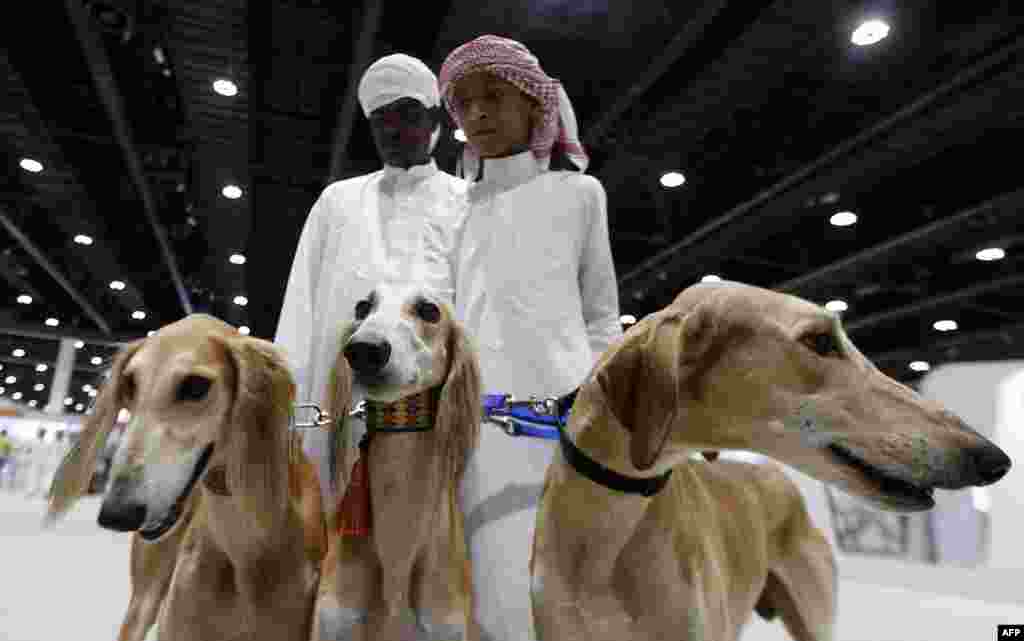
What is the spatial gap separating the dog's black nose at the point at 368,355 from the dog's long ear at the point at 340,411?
174 millimetres

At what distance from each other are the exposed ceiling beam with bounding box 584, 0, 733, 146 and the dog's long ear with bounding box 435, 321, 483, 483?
10.9ft

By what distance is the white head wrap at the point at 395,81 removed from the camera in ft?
5.30

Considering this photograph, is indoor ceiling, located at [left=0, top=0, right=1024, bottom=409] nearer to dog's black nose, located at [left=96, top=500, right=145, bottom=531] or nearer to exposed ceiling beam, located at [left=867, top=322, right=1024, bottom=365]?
exposed ceiling beam, located at [left=867, top=322, right=1024, bottom=365]

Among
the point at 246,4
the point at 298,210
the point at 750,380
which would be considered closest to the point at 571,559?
the point at 750,380

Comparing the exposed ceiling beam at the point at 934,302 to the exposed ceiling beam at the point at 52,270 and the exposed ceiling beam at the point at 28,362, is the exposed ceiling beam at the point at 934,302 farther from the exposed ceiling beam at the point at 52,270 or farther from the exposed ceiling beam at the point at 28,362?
the exposed ceiling beam at the point at 28,362

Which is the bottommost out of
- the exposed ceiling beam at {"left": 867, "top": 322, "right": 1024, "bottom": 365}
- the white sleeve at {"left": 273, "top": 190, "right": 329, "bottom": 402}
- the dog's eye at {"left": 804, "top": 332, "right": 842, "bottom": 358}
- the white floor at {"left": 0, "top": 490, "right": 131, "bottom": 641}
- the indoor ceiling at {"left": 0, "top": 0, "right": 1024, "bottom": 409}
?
the white floor at {"left": 0, "top": 490, "right": 131, "bottom": 641}

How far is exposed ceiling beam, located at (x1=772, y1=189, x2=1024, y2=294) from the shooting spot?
5711 millimetres

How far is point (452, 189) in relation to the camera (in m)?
1.75

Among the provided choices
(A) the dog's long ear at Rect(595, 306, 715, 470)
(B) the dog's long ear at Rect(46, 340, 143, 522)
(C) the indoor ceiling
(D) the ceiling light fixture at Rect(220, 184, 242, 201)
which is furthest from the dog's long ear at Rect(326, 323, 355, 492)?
(D) the ceiling light fixture at Rect(220, 184, 242, 201)

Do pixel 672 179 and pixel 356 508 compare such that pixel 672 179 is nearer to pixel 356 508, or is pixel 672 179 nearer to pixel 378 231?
pixel 378 231

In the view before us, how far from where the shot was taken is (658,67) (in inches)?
174

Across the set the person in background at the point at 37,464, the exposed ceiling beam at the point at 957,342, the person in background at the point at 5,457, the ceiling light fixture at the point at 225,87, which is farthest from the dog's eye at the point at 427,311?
the person in background at the point at 5,457

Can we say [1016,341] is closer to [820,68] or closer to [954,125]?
[954,125]

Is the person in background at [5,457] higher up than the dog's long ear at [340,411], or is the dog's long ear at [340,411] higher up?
the person in background at [5,457]
